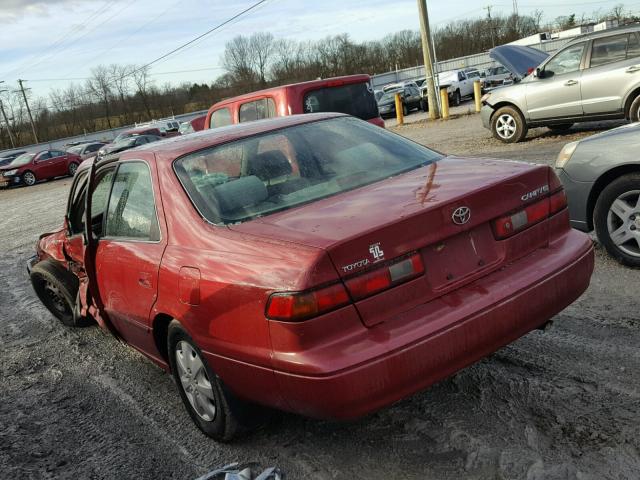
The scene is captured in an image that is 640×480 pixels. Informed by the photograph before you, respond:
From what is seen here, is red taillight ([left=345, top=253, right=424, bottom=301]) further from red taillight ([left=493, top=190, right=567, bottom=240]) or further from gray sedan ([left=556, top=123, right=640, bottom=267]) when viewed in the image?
gray sedan ([left=556, top=123, right=640, bottom=267])

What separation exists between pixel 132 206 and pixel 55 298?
263 centimetres

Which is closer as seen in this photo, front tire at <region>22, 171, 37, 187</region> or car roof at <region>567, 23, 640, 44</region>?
car roof at <region>567, 23, 640, 44</region>

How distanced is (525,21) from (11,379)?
98551mm

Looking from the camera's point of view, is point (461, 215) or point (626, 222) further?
point (626, 222)

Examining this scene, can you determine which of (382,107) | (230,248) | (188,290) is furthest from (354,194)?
(382,107)

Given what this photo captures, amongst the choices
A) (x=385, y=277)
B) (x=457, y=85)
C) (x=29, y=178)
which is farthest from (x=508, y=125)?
(x=29, y=178)

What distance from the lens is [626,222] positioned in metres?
4.75

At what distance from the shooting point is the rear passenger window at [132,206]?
11.8 ft

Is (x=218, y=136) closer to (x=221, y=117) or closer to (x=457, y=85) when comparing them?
(x=221, y=117)

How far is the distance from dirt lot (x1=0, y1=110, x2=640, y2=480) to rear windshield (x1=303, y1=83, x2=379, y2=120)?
5.73m

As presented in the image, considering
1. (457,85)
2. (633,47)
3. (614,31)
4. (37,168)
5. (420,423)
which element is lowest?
(420,423)

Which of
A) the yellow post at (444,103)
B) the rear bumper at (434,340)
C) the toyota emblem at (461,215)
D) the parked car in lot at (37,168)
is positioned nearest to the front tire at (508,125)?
the yellow post at (444,103)

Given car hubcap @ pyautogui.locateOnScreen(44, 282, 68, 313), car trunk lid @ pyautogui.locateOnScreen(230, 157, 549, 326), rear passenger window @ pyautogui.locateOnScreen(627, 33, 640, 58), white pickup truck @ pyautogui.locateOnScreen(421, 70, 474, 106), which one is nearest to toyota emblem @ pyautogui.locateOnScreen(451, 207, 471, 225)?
Result: car trunk lid @ pyautogui.locateOnScreen(230, 157, 549, 326)

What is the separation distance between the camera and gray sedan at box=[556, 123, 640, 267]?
4707mm
